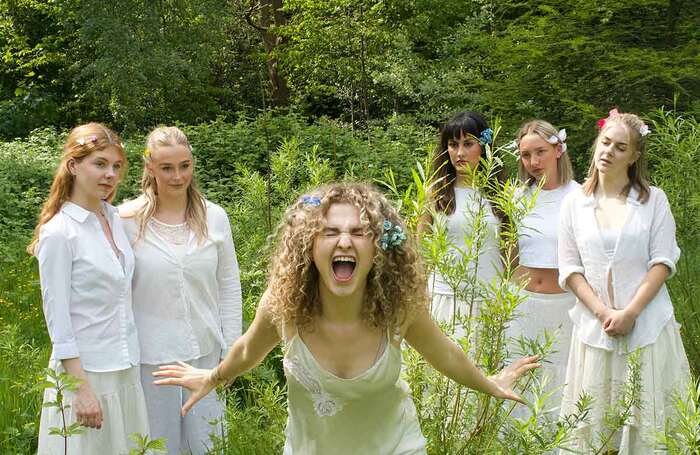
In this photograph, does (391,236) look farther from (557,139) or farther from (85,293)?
(557,139)

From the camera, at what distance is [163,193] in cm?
416

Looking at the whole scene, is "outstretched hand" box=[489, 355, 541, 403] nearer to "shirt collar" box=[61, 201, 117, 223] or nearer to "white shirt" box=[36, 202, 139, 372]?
"white shirt" box=[36, 202, 139, 372]

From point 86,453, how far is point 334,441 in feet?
4.11

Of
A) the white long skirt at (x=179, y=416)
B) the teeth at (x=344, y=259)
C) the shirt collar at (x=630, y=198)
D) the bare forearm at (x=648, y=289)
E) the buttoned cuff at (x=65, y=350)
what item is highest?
the shirt collar at (x=630, y=198)

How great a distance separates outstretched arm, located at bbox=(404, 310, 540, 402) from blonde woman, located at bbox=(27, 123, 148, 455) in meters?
1.37

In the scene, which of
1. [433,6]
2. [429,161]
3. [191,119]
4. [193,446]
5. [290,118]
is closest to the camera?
[429,161]

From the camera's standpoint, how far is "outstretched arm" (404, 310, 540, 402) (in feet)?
9.98

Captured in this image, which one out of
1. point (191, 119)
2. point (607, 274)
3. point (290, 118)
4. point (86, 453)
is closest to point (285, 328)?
point (86, 453)

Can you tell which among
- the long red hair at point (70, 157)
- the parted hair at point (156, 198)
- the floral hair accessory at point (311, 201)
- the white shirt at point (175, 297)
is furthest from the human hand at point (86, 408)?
the floral hair accessory at point (311, 201)

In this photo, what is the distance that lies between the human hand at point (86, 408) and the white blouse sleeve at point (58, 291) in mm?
153

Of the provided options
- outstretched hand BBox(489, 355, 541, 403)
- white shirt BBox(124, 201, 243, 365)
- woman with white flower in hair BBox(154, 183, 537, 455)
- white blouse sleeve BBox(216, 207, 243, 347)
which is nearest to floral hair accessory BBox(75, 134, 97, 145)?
white shirt BBox(124, 201, 243, 365)

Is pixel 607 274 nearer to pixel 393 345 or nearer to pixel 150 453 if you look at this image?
pixel 393 345

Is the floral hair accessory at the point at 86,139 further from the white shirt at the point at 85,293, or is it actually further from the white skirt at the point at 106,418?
the white skirt at the point at 106,418

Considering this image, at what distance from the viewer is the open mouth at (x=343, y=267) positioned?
2832 millimetres
